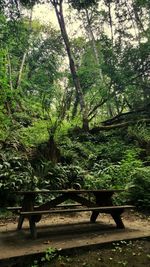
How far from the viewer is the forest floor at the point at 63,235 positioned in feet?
12.9

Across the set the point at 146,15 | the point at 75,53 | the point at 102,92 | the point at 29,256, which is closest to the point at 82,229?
the point at 29,256

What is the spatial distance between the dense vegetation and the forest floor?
1.92m

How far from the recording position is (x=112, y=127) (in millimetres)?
15711

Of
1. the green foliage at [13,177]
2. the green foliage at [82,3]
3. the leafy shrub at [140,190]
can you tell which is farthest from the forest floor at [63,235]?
the green foliage at [82,3]

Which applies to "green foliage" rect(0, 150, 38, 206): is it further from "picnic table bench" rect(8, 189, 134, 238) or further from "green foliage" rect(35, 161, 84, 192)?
"picnic table bench" rect(8, 189, 134, 238)

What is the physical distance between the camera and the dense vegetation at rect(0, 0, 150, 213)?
29.8ft

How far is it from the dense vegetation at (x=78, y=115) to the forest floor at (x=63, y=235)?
192cm

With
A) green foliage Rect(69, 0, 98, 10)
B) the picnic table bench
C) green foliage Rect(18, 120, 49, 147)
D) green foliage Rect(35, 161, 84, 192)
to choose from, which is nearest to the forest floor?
the picnic table bench

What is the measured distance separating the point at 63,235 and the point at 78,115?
10.7 metres

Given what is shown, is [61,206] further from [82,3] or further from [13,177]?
[82,3]

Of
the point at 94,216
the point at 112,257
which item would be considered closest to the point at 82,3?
the point at 94,216

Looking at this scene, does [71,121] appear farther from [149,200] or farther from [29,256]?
[29,256]

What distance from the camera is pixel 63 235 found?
4.77 metres

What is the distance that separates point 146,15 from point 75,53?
9.71 metres
